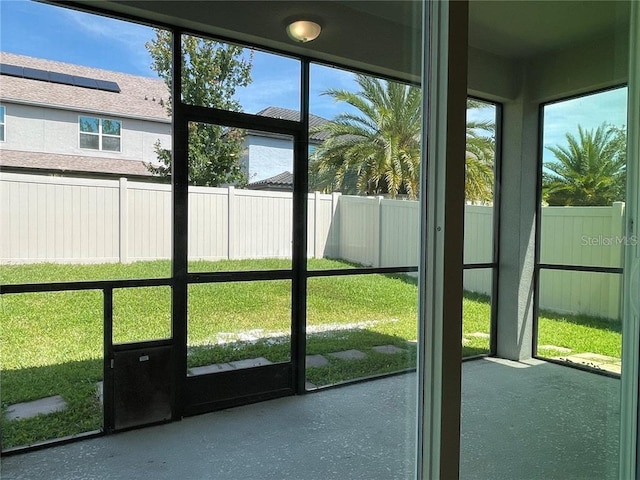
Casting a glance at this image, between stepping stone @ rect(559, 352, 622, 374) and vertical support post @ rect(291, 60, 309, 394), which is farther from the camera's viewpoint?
vertical support post @ rect(291, 60, 309, 394)

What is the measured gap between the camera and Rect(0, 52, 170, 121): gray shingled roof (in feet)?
6.02

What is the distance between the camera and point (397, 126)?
1.81 m

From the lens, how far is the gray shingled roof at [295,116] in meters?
2.97

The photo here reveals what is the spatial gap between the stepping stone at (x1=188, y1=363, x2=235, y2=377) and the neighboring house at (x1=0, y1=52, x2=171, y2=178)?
4.20 feet

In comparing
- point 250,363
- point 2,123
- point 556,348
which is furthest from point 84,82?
point 556,348

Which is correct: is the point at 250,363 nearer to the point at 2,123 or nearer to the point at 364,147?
the point at 364,147

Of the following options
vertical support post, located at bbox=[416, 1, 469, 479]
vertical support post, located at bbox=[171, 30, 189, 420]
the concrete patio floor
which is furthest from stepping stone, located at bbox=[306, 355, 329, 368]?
vertical support post, located at bbox=[416, 1, 469, 479]

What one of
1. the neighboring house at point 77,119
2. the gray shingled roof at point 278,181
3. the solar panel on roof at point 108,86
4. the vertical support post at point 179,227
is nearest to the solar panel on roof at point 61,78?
the neighboring house at point 77,119

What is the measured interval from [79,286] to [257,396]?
54.3 inches

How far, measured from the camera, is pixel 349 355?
3.05 meters

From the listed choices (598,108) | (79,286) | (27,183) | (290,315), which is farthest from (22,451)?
(598,108)

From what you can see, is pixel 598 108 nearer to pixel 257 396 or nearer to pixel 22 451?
pixel 257 396

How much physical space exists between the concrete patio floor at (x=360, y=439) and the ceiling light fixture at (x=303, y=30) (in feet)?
7.22

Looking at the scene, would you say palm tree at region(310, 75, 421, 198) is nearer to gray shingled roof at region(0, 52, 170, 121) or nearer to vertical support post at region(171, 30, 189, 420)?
vertical support post at region(171, 30, 189, 420)
